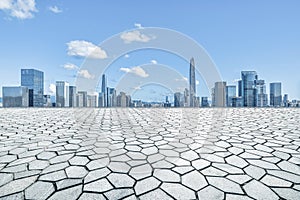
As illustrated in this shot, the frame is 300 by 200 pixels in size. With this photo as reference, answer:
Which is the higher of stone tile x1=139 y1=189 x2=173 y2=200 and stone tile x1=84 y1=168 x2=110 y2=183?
stone tile x1=84 y1=168 x2=110 y2=183

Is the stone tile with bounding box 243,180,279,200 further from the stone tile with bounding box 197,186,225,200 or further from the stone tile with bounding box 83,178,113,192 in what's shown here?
the stone tile with bounding box 83,178,113,192

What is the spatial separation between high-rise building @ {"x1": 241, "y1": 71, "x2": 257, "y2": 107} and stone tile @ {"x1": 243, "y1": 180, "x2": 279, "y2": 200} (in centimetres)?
1213

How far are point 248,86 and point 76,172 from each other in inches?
619

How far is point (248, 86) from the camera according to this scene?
14.3 meters

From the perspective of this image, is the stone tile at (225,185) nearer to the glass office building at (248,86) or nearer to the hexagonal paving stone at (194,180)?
the hexagonal paving stone at (194,180)

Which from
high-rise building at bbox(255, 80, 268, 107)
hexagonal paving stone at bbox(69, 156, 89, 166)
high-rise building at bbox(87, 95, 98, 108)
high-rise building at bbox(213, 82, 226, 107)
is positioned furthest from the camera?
high-rise building at bbox(255, 80, 268, 107)

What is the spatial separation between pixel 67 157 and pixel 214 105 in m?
8.69

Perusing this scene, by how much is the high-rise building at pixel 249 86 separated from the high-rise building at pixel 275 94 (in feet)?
4.83

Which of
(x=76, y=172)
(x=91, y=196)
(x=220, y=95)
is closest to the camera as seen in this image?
(x=91, y=196)

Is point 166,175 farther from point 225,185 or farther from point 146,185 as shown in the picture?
point 225,185

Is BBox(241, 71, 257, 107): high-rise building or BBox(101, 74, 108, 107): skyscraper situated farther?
BBox(241, 71, 257, 107): high-rise building

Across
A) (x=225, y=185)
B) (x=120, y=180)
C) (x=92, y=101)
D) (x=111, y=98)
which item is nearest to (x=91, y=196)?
(x=120, y=180)

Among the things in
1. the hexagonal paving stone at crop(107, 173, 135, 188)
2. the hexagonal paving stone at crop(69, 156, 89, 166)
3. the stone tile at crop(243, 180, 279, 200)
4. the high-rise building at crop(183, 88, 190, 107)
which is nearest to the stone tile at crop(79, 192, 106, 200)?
the hexagonal paving stone at crop(107, 173, 135, 188)

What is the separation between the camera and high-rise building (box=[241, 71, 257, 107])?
1240 cm
